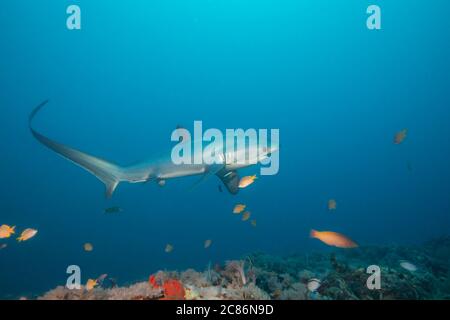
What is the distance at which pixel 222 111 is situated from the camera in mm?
146750

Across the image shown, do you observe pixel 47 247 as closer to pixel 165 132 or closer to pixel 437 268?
pixel 437 268

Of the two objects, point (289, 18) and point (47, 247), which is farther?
point (289, 18)

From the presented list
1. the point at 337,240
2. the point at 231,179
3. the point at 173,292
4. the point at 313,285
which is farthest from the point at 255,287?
the point at 231,179

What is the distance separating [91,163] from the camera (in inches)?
251

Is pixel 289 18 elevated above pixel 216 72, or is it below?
above

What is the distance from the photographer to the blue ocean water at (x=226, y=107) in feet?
318

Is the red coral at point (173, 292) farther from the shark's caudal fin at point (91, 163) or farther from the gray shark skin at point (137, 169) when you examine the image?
the shark's caudal fin at point (91, 163)

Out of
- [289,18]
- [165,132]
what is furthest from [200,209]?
[289,18]

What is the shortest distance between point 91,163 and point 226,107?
144254mm

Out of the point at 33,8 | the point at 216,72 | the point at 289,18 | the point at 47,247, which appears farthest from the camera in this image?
the point at 216,72

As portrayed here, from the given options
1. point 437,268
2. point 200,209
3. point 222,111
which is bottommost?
point 200,209

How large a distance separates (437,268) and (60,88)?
152865mm
